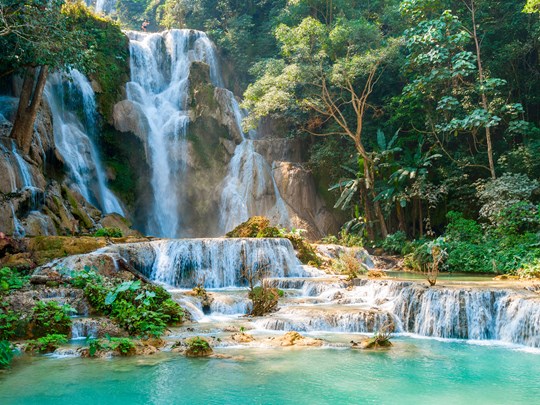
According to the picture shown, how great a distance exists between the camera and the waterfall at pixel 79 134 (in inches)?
786

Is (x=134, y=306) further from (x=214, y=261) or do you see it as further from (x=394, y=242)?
(x=394, y=242)

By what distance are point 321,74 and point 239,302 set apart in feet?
39.1

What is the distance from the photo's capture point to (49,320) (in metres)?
8.60

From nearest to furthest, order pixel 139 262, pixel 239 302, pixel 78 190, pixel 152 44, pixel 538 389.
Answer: pixel 538 389 < pixel 239 302 < pixel 139 262 < pixel 78 190 < pixel 152 44

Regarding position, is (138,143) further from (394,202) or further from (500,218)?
(500,218)

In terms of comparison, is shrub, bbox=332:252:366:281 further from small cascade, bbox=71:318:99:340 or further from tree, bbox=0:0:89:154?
tree, bbox=0:0:89:154

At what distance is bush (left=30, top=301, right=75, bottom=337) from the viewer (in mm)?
8523

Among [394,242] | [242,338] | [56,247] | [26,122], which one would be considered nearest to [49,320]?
[242,338]

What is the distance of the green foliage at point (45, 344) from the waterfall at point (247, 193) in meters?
15.1

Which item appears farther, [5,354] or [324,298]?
[324,298]

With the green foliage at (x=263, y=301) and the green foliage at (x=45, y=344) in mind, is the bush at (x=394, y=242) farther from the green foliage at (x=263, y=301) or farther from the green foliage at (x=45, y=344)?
the green foliage at (x=45, y=344)

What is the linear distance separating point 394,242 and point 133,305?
1225 cm

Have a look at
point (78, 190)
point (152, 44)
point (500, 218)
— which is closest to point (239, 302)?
point (500, 218)

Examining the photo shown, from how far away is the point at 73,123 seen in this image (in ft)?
69.2
